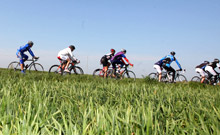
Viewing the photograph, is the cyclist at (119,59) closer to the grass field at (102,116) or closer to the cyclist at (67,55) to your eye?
the cyclist at (67,55)

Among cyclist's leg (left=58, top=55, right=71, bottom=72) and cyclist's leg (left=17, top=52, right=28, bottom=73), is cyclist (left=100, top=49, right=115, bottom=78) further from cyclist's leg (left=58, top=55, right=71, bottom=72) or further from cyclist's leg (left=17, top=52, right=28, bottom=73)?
cyclist's leg (left=17, top=52, right=28, bottom=73)

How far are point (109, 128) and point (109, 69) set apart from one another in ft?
39.2

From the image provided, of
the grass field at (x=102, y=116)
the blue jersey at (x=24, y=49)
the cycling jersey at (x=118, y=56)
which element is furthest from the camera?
the cycling jersey at (x=118, y=56)

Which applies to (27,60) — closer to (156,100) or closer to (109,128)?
(156,100)

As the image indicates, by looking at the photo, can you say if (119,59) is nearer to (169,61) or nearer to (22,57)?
(169,61)

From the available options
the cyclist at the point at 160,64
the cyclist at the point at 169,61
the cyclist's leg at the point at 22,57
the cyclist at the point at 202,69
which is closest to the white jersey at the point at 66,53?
the cyclist's leg at the point at 22,57

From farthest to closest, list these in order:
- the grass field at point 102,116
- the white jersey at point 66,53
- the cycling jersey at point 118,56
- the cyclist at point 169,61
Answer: the cyclist at point 169,61, the cycling jersey at point 118,56, the white jersey at point 66,53, the grass field at point 102,116

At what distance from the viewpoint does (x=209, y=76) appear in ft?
49.3

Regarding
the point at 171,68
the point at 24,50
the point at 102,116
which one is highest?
the point at 24,50

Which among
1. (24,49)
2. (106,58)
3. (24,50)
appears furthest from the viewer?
(106,58)

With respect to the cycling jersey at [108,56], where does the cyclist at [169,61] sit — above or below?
below

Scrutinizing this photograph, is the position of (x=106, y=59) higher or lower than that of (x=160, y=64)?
higher

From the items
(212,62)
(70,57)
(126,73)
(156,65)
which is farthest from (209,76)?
(70,57)

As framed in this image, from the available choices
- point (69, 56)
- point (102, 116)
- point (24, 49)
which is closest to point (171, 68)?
point (69, 56)
